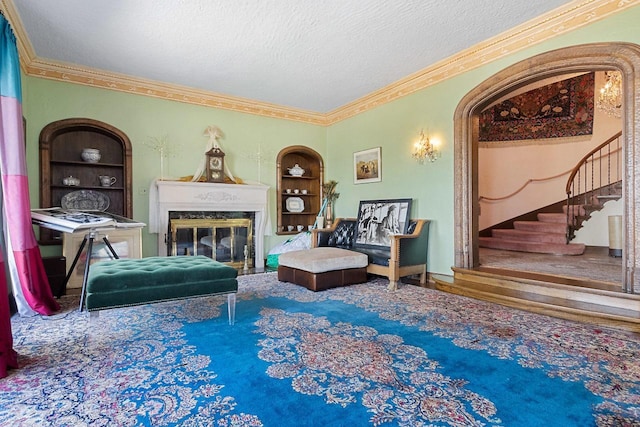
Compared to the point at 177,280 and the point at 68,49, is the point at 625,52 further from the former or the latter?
the point at 68,49

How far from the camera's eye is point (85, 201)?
16.6 ft

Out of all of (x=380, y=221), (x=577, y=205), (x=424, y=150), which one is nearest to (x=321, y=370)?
(x=380, y=221)

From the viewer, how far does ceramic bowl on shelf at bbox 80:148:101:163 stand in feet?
16.3

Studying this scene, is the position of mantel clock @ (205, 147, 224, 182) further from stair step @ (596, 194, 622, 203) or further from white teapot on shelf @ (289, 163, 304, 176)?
stair step @ (596, 194, 622, 203)

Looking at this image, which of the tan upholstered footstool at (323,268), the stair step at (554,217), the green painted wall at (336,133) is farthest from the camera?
the stair step at (554,217)

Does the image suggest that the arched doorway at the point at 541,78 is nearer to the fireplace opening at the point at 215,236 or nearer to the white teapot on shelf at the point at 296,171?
the white teapot on shelf at the point at 296,171

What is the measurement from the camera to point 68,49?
4266mm

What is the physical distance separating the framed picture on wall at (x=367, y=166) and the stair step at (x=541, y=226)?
11.2 feet

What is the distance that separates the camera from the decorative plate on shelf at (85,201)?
4.95m

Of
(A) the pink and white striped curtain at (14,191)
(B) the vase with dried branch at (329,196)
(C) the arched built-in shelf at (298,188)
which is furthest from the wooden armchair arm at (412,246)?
(A) the pink and white striped curtain at (14,191)

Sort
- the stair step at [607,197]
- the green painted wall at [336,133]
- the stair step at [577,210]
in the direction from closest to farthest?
the green painted wall at [336,133], the stair step at [607,197], the stair step at [577,210]

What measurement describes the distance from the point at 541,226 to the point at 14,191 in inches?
318

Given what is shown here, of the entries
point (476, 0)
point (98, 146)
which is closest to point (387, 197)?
point (476, 0)

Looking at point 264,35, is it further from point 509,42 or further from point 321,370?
point 321,370
